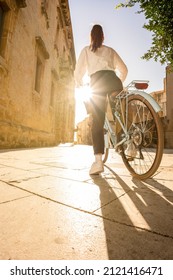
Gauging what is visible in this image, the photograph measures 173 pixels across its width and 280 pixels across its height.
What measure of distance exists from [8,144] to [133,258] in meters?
5.50

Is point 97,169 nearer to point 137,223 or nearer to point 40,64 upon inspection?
point 137,223

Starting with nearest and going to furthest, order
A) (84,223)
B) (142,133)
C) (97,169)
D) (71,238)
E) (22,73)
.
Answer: (71,238), (84,223), (142,133), (97,169), (22,73)

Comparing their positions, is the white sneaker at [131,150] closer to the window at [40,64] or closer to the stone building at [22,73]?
the stone building at [22,73]

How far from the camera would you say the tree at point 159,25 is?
15.0ft

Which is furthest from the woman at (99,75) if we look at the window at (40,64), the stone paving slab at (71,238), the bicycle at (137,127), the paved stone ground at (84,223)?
the window at (40,64)

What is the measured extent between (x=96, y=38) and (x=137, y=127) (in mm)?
1390

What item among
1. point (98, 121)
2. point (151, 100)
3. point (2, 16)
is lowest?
point (98, 121)

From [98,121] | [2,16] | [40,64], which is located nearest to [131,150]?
[98,121]

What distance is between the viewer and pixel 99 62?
246cm

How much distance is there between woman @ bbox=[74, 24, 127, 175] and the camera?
7.57ft

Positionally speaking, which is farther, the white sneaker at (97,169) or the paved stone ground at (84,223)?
the white sneaker at (97,169)

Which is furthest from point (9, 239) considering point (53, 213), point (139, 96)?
point (139, 96)

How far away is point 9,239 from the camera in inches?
28.6
